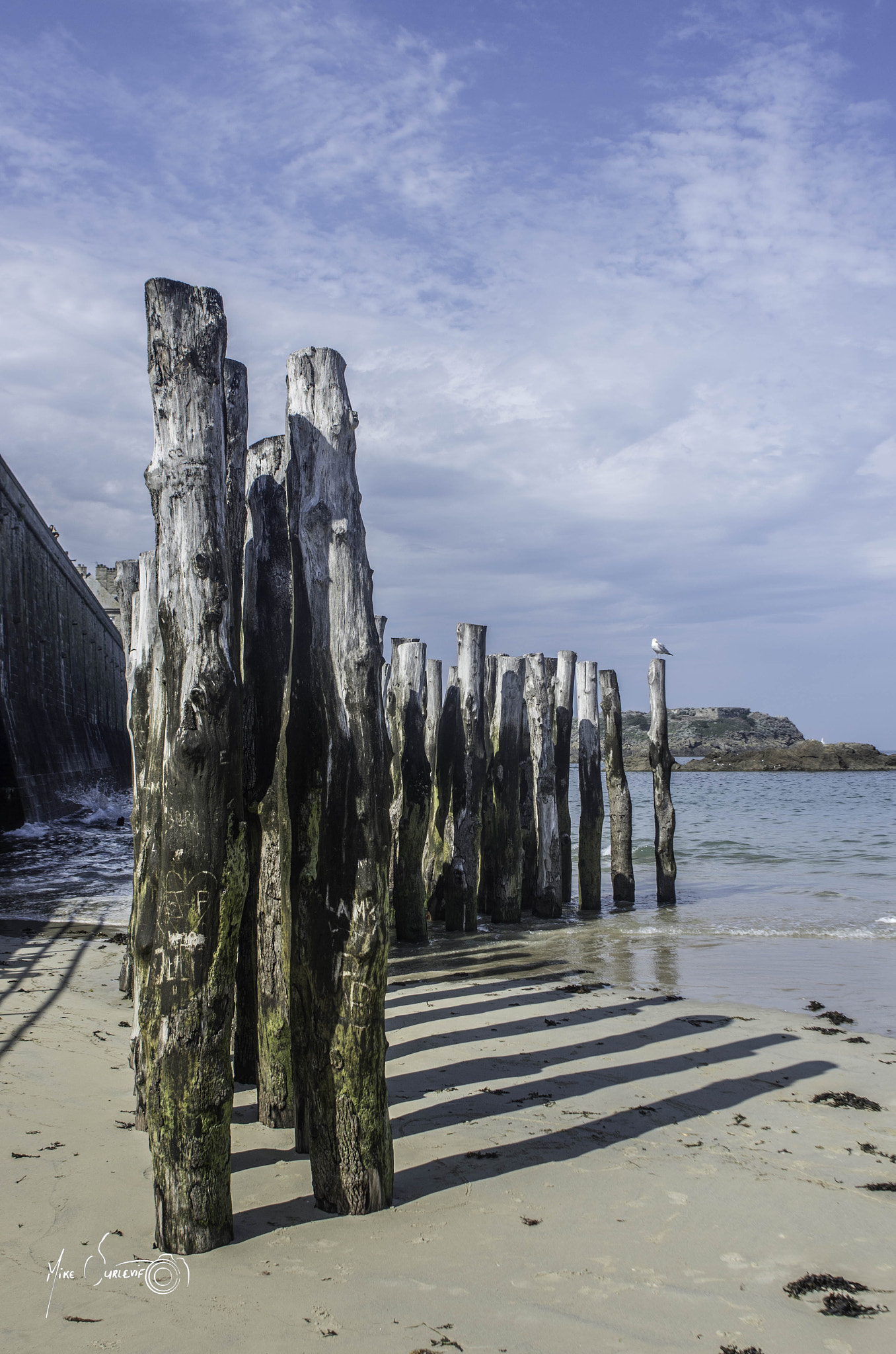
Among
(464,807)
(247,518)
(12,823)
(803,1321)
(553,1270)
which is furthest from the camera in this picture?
(12,823)

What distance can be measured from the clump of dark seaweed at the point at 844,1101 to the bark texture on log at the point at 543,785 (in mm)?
6017

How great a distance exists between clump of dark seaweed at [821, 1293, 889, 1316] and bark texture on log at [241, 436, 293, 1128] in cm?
218

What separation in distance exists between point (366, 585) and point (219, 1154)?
6.79 ft

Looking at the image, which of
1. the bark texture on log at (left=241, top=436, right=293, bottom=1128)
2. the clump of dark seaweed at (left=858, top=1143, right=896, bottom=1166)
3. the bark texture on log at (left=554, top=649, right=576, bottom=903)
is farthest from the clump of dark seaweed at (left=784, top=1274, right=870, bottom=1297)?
the bark texture on log at (left=554, top=649, right=576, bottom=903)

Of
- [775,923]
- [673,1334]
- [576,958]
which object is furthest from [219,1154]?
[775,923]

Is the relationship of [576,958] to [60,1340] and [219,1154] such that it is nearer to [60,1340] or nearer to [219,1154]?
[219,1154]

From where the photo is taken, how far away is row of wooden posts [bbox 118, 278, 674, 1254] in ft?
9.94

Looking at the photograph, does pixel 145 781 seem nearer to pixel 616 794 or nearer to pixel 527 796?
pixel 527 796

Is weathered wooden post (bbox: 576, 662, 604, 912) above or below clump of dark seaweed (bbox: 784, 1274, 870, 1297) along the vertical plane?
above

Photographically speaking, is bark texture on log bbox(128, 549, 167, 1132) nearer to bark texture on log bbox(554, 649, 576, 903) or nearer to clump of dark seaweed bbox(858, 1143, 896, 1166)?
clump of dark seaweed bbox(858, 1143, 896, 1166)

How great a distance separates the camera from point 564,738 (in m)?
12.0

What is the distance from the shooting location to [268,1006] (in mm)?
4160
